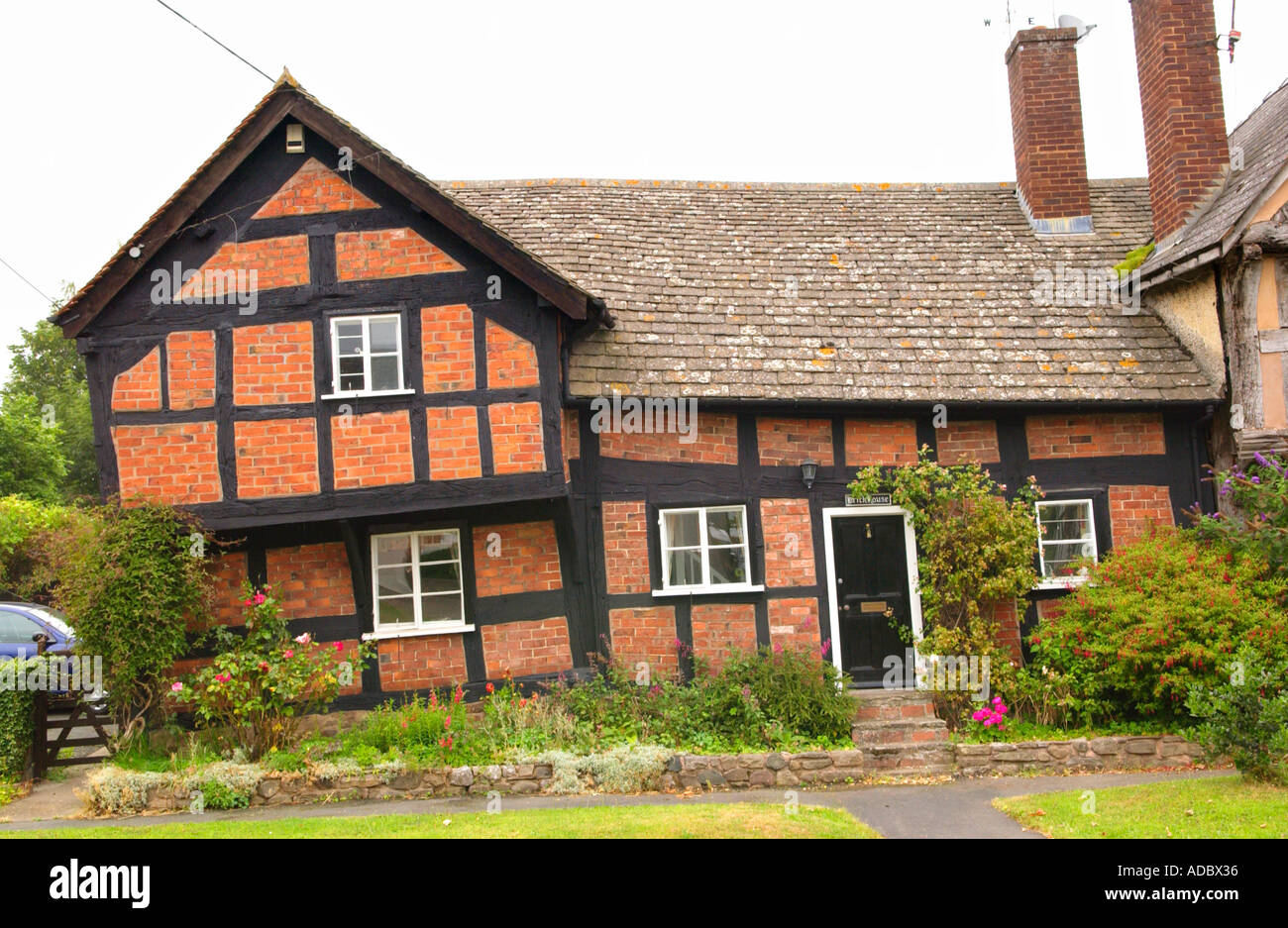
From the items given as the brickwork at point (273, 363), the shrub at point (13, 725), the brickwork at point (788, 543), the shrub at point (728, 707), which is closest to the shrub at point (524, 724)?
the shrub at point (728, 707)

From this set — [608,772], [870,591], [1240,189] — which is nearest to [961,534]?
[870,591]

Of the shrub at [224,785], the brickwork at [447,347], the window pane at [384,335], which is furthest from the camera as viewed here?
the window pane at [384,335]

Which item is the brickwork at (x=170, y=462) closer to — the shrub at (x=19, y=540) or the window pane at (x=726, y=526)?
the window pane at (x=726, y=526)

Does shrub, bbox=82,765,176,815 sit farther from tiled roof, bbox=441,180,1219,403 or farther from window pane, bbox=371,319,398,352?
tiled roof, bbox=441,180,1219,403

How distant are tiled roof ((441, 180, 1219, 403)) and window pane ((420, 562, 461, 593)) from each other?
2657 mm

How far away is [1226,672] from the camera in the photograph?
35.4ft

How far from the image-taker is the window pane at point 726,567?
12.9 m

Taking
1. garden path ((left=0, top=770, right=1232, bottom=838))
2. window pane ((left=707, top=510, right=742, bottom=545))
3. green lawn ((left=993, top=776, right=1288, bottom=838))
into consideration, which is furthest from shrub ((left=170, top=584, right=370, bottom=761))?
green lawn ((left=993, top=776, right=1288, bottom=838))

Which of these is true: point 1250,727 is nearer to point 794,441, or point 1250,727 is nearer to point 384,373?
point 794,441

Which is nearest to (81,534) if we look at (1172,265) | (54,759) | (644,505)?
(54,759)

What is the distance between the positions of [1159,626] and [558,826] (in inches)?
261

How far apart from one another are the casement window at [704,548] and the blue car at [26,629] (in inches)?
338

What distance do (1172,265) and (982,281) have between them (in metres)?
2.39

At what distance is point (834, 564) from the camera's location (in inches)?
513
